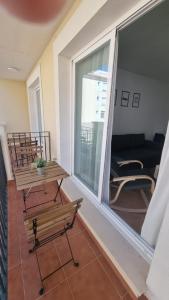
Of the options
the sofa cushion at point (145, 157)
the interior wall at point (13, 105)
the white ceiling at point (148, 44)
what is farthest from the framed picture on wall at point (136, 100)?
the interior wall at point (13, 105)

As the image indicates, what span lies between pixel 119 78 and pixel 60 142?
2.35m

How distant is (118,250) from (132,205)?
2.84ft

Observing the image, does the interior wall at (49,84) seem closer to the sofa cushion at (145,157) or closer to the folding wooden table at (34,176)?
the folding wooden table at (34,176)

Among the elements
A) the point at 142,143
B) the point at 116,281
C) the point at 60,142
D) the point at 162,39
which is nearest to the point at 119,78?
the point at 162,39

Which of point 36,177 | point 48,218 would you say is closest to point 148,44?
point 36,177

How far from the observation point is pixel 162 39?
82.0 inches

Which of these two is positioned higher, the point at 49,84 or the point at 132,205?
the point at 49,84

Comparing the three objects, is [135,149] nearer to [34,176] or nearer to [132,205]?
[132,205]

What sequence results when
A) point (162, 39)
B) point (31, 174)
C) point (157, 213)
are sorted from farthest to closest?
point (162, 39), point (31, 174), point (157, 213)

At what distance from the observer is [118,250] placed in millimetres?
1257

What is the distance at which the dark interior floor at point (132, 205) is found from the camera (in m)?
1.68

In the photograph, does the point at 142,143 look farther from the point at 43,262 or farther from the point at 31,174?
the point at 43,262

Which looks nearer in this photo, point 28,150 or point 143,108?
point 28,150

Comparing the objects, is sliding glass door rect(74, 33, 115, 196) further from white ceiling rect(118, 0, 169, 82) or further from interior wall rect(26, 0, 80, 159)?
white ceiling rect(118, 0, 169, 82)
